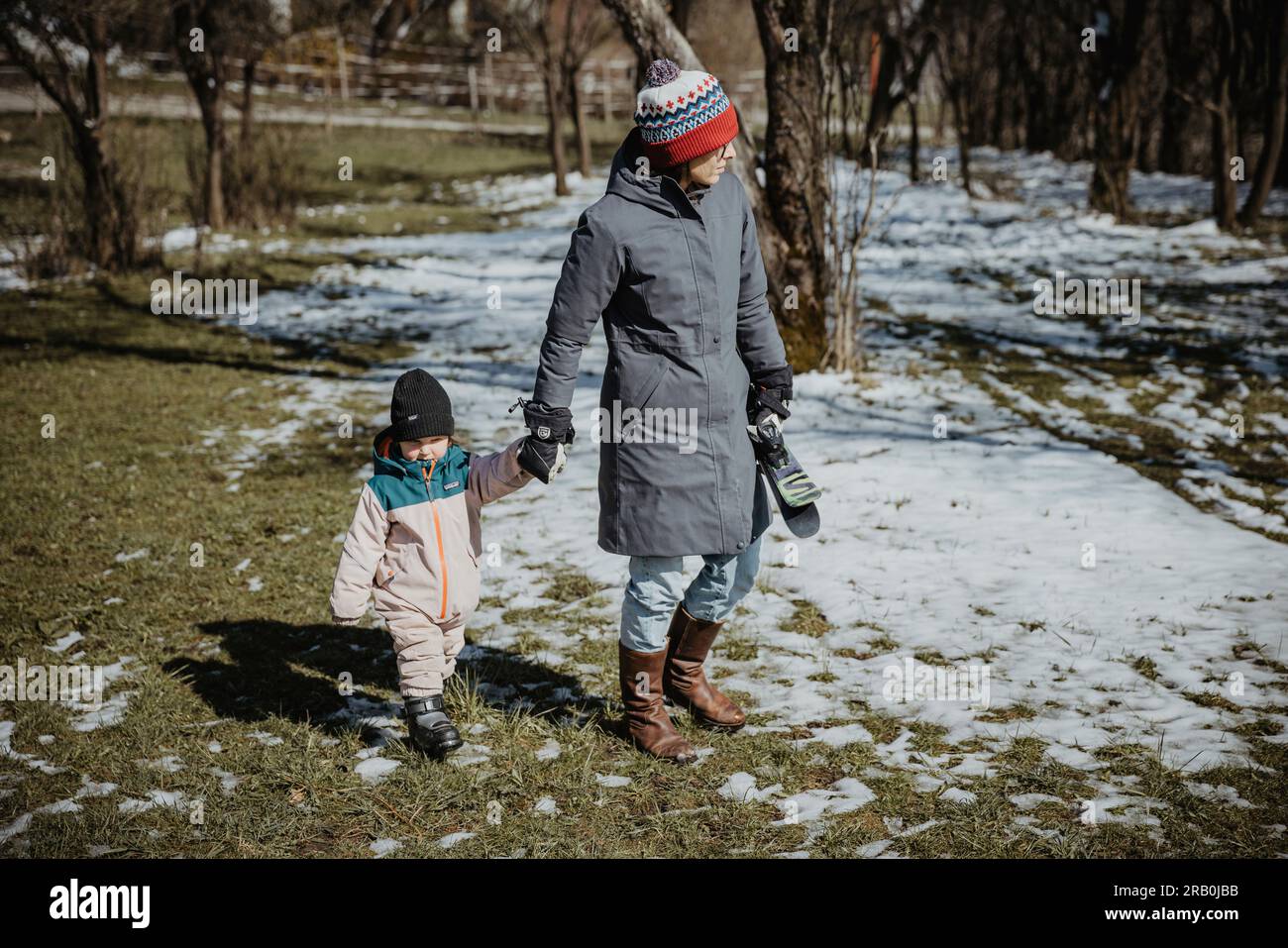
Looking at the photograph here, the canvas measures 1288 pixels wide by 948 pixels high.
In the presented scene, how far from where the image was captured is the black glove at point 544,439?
302cm

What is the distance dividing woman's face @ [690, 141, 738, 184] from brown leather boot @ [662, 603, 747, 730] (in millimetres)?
1361

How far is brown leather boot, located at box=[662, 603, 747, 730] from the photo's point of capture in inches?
136

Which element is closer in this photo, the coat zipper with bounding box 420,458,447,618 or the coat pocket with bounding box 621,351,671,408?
the coat pocket with bounding box 621,351,671,408

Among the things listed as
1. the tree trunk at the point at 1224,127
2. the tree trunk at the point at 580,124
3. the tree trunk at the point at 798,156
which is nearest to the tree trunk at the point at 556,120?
the tree trunk at the point at 580,124

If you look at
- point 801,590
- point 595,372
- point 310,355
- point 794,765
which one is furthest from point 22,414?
point 794,765

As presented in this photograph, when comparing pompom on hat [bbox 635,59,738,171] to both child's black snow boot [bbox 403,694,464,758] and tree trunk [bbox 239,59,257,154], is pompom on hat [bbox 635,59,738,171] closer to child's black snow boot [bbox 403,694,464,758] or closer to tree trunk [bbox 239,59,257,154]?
child's black snow boot [bbox 403,694,464,758]

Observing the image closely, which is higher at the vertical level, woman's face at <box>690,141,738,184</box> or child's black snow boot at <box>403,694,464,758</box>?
woman's face at <box>690,141,738,184</box>

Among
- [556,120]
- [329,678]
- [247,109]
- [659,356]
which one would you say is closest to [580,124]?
[556,120]

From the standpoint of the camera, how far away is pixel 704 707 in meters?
3.53

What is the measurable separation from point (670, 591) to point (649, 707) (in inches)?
16.7

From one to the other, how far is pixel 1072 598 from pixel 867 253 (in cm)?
1019
